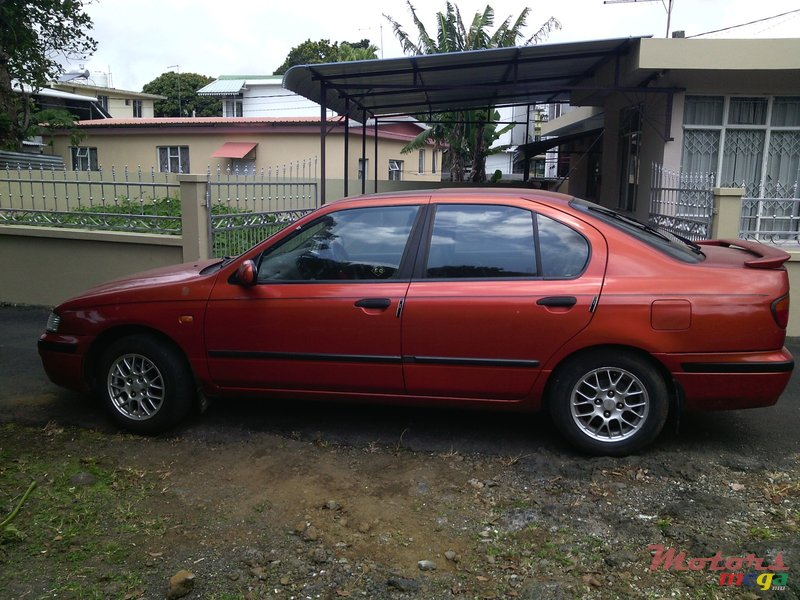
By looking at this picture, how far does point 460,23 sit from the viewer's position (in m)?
18.4

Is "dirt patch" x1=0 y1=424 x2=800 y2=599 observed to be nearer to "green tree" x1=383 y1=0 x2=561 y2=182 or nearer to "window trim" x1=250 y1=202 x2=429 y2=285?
"window trim" x1=250 y1=202 x2=429 y2=285

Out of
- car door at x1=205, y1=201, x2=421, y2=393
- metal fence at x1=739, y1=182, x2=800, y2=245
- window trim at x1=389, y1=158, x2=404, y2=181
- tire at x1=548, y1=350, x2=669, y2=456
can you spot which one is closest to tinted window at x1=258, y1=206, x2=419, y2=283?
car door at x1=205, y1=201, x2=421, y2=393

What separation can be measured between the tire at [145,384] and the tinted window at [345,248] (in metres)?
0.87

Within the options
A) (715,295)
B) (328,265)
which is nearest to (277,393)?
(328,265)

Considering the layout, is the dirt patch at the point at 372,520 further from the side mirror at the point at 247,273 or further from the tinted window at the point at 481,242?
the tinted window at the point at 481,242

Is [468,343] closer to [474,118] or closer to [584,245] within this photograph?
[584,245]

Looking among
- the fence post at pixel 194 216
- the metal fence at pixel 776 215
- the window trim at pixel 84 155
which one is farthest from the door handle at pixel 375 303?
the window trim at pixel 84 155

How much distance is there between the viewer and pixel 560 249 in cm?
446

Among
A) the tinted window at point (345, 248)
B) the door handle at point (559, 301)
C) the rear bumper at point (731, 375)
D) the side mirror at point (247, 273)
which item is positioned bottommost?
the rear bumper at point (731, 375)

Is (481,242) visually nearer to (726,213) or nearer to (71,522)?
(71,522)

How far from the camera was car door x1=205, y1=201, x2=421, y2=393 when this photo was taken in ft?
14.9

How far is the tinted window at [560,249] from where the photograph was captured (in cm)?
441

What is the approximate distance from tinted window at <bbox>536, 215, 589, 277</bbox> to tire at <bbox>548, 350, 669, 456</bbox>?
0.54 metres

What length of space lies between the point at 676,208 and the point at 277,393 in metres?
6.62
